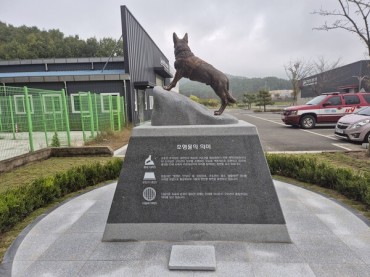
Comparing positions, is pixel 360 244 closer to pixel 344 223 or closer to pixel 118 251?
pixel 344 223

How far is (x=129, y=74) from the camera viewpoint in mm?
17906

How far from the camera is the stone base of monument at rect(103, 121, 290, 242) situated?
3639mm

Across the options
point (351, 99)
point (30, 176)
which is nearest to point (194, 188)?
point (30, 176)

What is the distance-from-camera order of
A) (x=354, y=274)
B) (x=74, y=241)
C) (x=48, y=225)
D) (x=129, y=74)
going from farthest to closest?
(x=129, y=74) < (x=48, y=225) < (x=74, y=241) < (x=354, y=274)

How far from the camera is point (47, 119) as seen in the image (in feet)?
37.2

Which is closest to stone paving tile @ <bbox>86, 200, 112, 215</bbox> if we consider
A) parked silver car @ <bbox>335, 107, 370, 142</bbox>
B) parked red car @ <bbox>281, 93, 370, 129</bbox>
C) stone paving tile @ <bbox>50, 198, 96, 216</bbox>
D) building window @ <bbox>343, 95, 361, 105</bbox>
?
stone paving tile @ <bbox>50, 198, 96, 216</bbox>

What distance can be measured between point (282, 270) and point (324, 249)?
2.41 ft

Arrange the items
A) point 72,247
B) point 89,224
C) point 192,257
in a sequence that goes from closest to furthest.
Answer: point 192,257
point 72,247
point 89,224

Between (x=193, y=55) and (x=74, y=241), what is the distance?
3096 mm

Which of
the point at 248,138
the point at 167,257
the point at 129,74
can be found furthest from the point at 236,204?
the point at 129,74

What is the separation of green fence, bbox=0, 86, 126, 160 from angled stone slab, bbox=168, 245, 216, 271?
805 cm

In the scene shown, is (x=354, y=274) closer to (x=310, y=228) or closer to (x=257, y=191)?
(x=310, y=228)

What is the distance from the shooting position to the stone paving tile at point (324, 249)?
10.0 feet

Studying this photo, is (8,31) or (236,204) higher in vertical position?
(8,31)
